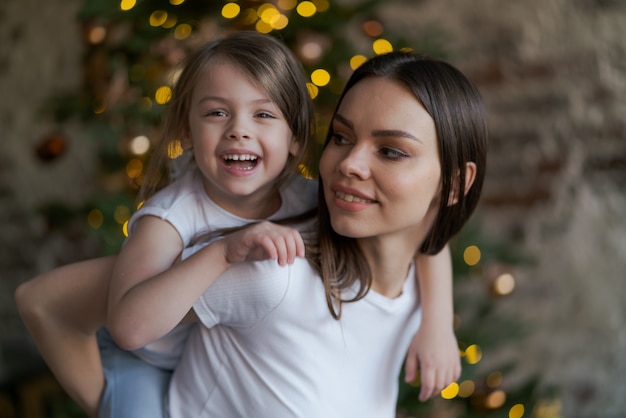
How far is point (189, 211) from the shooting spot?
110cm

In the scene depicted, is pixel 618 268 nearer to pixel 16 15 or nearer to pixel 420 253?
pixel 420 253

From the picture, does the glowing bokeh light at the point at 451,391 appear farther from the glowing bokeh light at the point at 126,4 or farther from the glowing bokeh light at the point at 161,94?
the glowing bokeh light at the point at 126,4

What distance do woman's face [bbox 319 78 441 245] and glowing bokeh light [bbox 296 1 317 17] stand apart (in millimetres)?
893

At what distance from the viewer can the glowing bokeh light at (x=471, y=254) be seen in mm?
1957

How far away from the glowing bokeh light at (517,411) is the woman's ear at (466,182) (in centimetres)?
125

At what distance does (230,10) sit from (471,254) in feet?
3.07

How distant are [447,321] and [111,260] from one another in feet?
1.83

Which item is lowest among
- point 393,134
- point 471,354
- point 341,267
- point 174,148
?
point 471,354

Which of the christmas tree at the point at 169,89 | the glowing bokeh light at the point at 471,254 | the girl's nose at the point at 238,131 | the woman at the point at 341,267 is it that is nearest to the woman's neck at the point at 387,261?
the woman at the point at 341,267

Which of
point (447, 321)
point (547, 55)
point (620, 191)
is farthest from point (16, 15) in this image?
point (620, 191)

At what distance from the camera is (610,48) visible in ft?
8.17

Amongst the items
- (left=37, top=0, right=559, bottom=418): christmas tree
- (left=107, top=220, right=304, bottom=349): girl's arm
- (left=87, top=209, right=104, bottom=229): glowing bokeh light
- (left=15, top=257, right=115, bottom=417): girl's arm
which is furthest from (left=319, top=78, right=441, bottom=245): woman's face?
(left=87, top=209, right=104, bottom=229): glowing bokeh light

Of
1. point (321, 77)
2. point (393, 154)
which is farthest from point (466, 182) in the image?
point (321, 77)

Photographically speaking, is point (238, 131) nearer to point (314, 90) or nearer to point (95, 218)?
point (314, 90)
